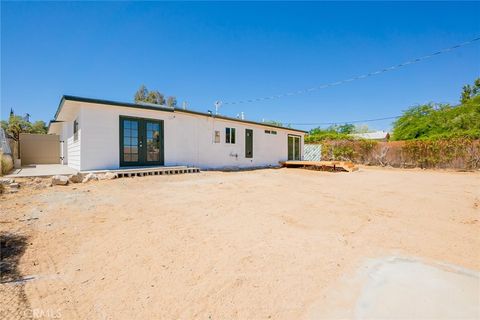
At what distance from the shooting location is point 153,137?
9.12 meters

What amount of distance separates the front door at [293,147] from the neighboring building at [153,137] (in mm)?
2922

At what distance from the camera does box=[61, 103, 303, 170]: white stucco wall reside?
25.0ft

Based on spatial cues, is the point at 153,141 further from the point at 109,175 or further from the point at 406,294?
the point at 406,294

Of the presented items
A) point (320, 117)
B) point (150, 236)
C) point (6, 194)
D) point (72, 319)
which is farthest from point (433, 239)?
point (320, 117)

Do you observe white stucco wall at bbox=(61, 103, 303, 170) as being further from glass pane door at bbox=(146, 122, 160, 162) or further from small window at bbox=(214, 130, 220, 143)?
glass pane door at bbox=(146, 122, 160, 162)

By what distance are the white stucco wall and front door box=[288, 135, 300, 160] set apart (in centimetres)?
66

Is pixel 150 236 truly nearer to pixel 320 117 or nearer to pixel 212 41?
pixel 212 41

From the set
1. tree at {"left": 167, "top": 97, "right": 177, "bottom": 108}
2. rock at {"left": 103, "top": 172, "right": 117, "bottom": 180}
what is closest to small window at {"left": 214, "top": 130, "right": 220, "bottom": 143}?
rock at {"left": 103, "top": 172, "right": 117, "bottom": 180}

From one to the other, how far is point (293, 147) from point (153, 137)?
1082 cm

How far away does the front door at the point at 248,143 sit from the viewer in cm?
1318

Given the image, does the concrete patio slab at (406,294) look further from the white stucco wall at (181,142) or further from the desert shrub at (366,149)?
the desert shrub at (366,149)

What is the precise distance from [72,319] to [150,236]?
4.59 ft

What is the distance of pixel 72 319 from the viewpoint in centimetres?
147

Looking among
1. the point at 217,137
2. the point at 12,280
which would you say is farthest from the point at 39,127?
the point at 12,280
